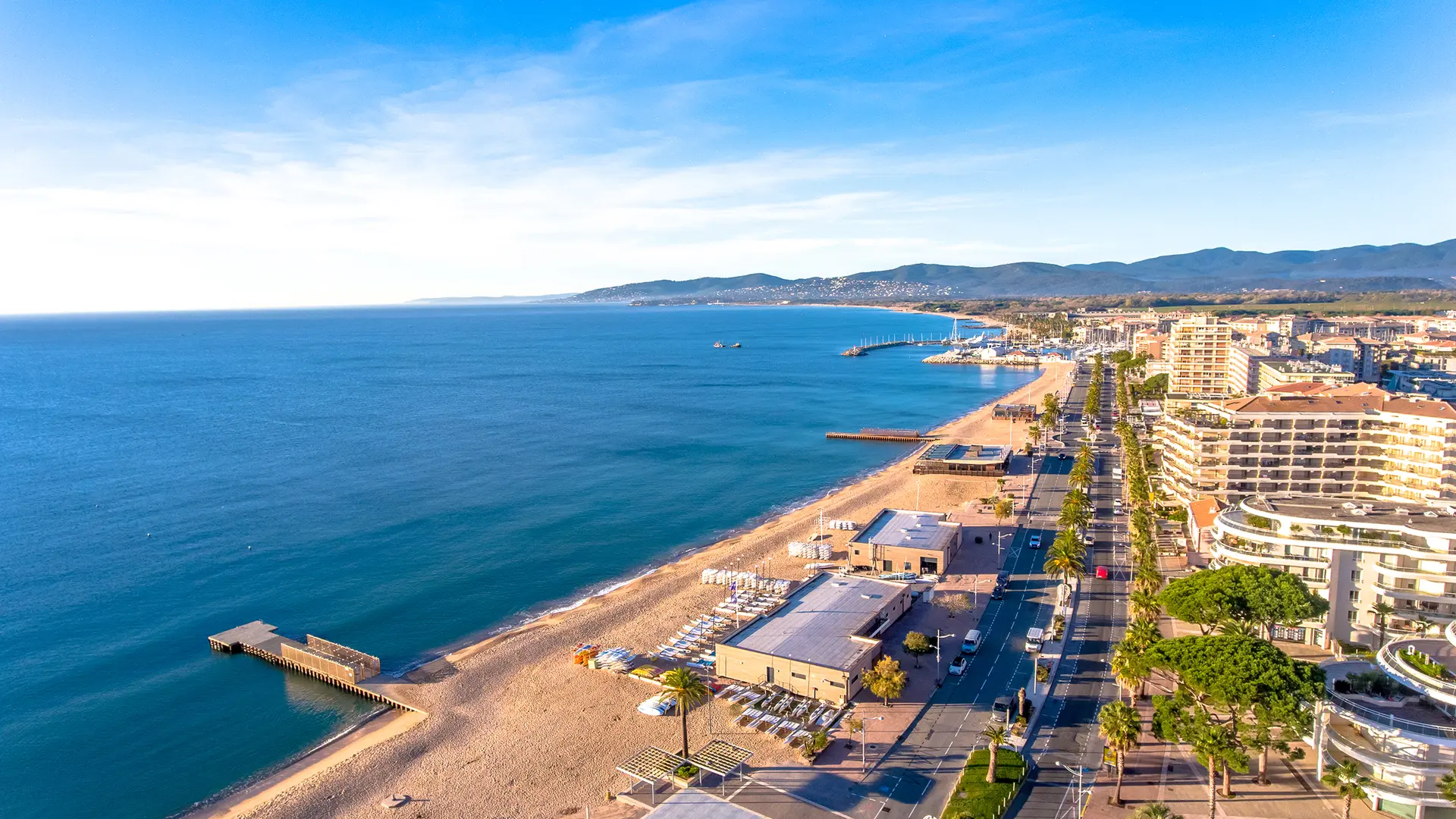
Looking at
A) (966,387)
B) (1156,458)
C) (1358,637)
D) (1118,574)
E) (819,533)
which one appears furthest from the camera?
(966,387)

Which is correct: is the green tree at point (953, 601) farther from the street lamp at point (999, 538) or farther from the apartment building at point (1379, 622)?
the apartment building at point (1379, 622)

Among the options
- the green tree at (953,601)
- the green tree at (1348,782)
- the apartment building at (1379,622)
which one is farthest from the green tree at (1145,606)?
the green tree at (1348,782)

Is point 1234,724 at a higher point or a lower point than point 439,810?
higher

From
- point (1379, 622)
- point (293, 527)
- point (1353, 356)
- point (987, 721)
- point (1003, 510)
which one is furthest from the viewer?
point (1353, 356)

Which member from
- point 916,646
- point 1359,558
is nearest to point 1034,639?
point 916,646

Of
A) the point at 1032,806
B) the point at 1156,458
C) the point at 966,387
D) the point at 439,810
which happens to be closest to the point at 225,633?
the point at 439,810

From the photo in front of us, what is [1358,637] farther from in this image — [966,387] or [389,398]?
[389,398]

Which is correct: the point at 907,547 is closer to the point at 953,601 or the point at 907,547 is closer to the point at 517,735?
the point at 953,601
